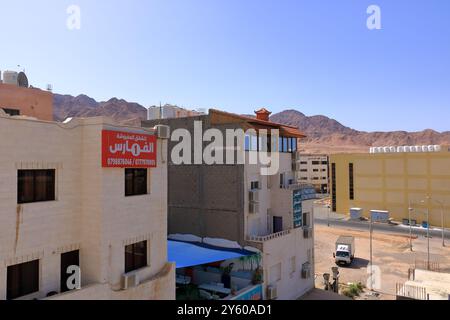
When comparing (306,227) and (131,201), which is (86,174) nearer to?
(131,201)

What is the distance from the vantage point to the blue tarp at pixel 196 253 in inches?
868

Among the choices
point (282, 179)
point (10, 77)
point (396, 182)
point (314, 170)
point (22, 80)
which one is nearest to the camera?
point (10, 77)

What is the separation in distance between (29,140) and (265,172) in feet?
66.2

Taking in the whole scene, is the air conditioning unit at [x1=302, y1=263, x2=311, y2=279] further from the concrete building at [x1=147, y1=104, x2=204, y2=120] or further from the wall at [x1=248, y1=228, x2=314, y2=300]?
the concrete building at [x1=147, y1=104, x2=204, y2=120]

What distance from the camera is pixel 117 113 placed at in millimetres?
188375

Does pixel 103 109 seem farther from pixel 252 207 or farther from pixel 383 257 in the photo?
pixel 252 207

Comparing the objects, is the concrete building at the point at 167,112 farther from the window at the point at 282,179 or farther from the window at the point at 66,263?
the window at the point at 66,263

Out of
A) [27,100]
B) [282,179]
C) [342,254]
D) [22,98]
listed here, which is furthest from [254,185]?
[342,254]

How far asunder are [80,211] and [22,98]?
10.00 meters


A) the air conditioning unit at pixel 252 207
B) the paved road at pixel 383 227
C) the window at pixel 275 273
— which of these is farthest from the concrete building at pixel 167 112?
the paved road at pixel 383 227

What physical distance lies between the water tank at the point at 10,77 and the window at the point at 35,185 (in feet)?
34.6

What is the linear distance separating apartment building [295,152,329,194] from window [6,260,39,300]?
10891cm

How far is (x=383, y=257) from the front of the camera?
156 feet
